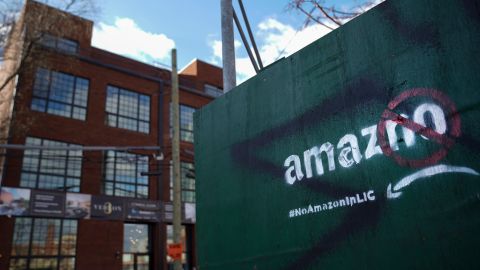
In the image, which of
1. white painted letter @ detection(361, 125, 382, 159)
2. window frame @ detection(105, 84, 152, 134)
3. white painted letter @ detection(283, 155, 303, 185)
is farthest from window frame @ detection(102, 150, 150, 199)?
white painted letter @ detection(361, 125, 382, 159)

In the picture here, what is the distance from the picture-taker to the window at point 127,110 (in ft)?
90.3

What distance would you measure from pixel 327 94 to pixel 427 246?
1065 mm

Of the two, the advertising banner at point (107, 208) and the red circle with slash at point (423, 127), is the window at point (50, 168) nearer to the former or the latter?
the advertising banner at point (107, 208)

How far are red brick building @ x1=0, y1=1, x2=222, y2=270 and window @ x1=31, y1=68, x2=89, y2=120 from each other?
0.20ft

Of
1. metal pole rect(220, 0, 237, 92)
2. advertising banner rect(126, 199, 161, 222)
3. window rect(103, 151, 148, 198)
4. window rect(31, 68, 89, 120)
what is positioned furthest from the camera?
window rect(103, 151, 148, 198)

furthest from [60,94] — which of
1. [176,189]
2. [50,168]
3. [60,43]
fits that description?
[176,189]

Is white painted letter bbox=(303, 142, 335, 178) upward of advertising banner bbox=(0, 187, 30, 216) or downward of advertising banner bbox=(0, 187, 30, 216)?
downward

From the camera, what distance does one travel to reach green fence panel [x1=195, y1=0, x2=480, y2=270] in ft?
6.41

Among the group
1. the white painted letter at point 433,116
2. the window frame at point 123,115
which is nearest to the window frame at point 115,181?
the window frame at point 123,115

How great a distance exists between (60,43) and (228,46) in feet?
77.2

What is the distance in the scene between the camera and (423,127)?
2.09 meters

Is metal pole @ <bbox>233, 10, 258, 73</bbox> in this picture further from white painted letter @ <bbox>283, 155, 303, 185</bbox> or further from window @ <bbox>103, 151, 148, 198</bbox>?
window @ <bbox>103, 151, 148, 198</bbox>

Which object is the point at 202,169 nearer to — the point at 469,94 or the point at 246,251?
the point at 246,251

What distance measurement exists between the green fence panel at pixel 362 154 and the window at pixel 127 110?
25449 millimetres
